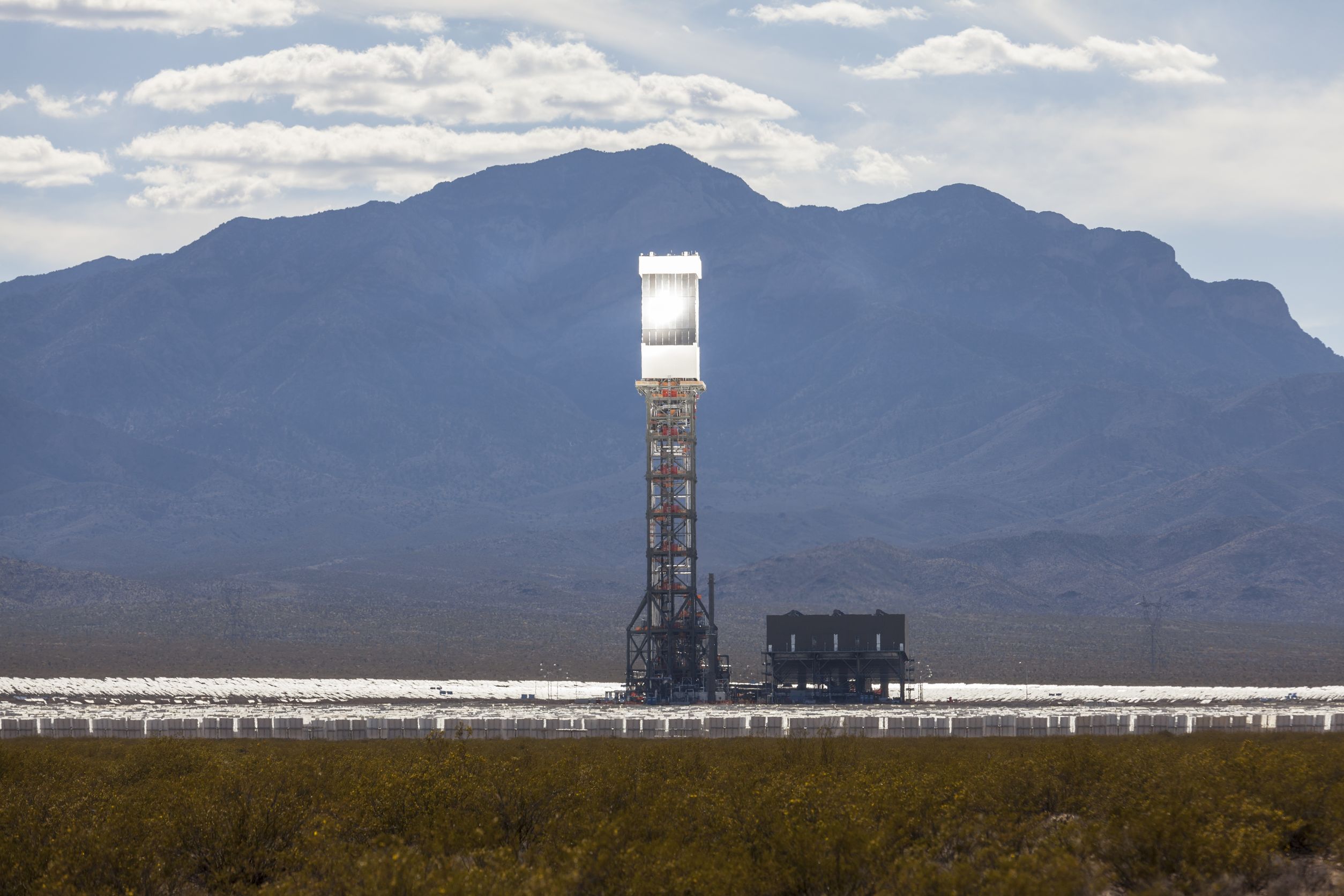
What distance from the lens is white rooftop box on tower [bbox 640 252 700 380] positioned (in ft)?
400

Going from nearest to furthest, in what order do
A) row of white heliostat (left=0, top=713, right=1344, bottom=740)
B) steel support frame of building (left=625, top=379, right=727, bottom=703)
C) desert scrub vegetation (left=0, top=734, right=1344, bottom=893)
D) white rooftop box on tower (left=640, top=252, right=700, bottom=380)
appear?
desert scrub vegetation (left=0, top=734, right=1344, bottom=893), row of white heliostat (left=0, top=713, right=1344, bottom=740), steel support frame of building (left=625, top=379, right=727, bottom=703), white rooftop box on tower (left=640, top=252, right=700, bottom=380)

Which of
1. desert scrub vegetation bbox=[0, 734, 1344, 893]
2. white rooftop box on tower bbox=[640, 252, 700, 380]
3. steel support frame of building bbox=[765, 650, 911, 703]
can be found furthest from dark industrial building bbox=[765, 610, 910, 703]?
desert scrub vegetation bbox=[0, 734, 1344, 893]

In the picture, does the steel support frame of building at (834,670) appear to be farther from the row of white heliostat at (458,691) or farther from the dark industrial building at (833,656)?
the row of white heliostat at (458,691)

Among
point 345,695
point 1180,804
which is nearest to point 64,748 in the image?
point 1180,804

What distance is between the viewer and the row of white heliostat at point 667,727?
87.0 meters

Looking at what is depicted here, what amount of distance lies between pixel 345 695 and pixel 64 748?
63.3 m

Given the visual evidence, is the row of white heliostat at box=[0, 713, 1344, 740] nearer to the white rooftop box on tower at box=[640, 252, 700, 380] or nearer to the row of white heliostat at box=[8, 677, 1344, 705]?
the row of white heliostat at box=[8, 677, 1344, 705]

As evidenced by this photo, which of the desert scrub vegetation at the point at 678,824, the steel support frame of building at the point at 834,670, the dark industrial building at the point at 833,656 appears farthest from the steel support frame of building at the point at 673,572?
the desert scrub vegetation at the point at 678,824

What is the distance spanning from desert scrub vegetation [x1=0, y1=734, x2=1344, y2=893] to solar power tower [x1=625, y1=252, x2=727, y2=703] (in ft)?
167

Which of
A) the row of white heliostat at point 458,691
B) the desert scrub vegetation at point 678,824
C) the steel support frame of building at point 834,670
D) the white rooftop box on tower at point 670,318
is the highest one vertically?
the white rooftop box on tower at point 670,318

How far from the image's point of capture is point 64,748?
2980 inches

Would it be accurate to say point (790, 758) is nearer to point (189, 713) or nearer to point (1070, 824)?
point (1070, 824)

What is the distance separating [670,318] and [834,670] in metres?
28.6

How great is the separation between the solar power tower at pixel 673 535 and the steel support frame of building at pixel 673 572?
0.07 meters
